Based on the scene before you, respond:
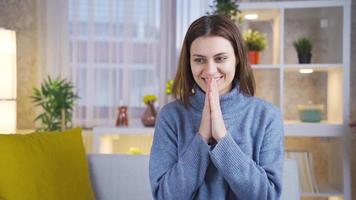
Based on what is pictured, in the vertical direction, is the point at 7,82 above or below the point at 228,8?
below

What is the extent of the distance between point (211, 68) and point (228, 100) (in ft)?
0.40

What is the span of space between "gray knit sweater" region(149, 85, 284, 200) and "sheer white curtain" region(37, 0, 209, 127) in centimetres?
203

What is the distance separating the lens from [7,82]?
8.54 feet

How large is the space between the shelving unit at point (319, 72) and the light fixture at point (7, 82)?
1.55 metres

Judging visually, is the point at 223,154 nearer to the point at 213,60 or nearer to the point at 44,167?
the point at 213,60

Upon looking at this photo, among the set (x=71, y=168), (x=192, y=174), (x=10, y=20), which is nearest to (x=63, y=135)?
(x=71, y=168)

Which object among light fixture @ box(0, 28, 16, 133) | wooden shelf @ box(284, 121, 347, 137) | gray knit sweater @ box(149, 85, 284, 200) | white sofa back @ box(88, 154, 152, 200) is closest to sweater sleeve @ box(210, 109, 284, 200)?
gray knit sweater @ box(149, 85, 284, 200)

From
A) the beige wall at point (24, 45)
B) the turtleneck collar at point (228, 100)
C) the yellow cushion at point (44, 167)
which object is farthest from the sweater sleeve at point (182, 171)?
the beige wall at point (24, 45)

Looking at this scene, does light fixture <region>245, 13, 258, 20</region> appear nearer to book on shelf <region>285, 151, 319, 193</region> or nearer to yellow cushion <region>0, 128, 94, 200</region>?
book on shelf <region>285, 151, 319, 193</region>

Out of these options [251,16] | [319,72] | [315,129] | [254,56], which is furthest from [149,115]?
[319,72]

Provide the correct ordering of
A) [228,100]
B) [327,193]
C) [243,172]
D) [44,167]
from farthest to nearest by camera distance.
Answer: [327,193] < [44,167] < [228,100] < [243,172]

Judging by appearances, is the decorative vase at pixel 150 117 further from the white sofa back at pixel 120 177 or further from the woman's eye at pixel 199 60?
the woman's eye at pixel 199 60

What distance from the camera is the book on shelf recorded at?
2.39m

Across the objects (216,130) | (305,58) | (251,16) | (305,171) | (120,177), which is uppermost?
(251,16)
